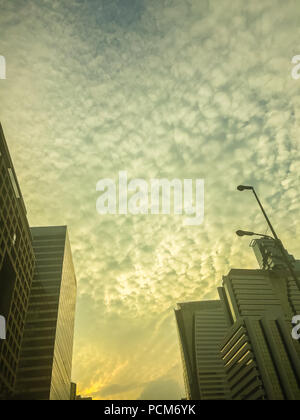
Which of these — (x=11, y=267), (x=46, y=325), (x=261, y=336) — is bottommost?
(x=11, y=267)

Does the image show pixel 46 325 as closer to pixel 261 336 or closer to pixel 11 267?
pixel 11 267

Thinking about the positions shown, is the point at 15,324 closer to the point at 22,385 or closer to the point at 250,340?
the point at 22,385

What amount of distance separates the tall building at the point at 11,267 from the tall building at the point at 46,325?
47219mm

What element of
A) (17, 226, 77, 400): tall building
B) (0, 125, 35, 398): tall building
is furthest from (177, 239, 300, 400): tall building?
(0, 125, 35, 398): tall building

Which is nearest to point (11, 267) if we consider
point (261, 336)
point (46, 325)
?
point (46, 325)

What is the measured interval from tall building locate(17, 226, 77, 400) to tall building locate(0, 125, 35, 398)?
47219 millimetres

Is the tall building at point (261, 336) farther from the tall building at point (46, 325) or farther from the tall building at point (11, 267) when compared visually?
the tall building at point (11, 267)

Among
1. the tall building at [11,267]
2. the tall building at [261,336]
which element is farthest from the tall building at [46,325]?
the tall building at [261,336]

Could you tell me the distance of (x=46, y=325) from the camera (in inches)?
4449

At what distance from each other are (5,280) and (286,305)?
177m

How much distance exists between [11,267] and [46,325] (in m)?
63.5

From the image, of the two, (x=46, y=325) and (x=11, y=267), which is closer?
(x=11, y=267)

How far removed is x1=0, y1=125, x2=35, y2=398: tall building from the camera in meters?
54.8

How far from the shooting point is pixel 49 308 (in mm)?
117000
